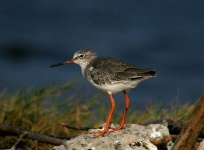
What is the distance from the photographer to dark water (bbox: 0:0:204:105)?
1711 cm

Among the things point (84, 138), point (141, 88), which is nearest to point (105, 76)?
point (84, 138)

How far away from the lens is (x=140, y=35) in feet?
71.4

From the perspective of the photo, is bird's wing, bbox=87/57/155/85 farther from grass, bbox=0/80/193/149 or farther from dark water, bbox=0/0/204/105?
dark water, bbox=0/0/204/105

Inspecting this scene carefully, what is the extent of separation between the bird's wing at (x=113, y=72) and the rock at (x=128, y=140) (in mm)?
614

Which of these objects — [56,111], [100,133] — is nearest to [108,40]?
[56,111]

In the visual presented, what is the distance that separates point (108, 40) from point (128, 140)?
14386mm

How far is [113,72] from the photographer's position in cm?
702

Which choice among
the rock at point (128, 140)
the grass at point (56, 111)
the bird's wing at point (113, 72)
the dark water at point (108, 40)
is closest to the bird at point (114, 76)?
the bird's wing at point (113, 72)

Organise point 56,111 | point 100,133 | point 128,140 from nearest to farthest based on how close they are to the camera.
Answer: point 128,140 → point 100,133 → point 56,111

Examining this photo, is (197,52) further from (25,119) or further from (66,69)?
(25,119)

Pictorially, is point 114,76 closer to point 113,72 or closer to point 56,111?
point 113,72

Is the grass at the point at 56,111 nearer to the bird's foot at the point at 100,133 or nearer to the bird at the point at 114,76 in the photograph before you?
the bird at the point at 114,76

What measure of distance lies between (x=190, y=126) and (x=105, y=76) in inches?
62.1

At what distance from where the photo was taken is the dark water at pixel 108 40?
17109 mm
